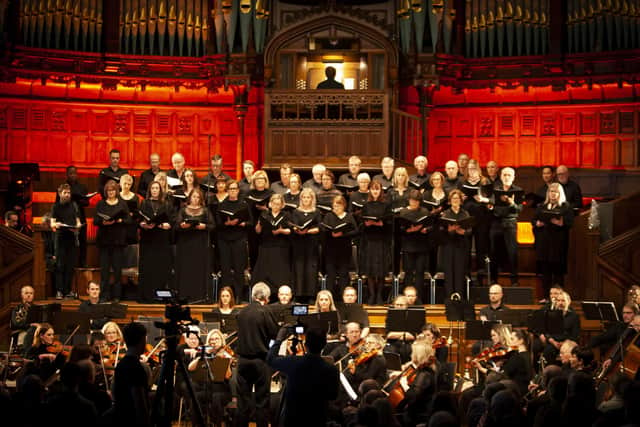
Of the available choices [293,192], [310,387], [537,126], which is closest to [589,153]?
[537,126]

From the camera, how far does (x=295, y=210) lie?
10.7m

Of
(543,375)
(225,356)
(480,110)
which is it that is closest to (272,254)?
(225,356)

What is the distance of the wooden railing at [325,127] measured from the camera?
13.2 metres

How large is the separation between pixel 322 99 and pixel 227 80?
4.54 ft

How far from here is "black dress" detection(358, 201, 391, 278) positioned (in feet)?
35.1

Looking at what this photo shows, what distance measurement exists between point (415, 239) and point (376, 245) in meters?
0.39

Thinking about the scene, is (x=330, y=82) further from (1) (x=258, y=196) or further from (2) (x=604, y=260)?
(2) (x=604, y=260)

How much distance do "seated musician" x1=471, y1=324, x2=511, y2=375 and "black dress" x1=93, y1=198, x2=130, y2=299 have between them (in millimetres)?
3886

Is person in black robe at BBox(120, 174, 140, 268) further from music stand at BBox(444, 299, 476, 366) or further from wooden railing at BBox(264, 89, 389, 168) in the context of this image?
music stand at BBox(444, 299, 476, 366)

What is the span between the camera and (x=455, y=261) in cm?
1077

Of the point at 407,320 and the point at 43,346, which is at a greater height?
the point at 407,320

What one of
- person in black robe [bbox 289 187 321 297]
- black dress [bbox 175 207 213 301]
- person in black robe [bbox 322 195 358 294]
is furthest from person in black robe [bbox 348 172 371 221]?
black dress [bbox 175 207 213 301]

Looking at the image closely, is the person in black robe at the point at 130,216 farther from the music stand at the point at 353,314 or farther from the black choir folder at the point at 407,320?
the black choir folder at the point at 407,320

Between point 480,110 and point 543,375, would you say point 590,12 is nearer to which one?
point 480,110
